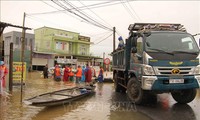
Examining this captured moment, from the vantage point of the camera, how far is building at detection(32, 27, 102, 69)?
4201 cm

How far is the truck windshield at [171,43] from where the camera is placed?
7902 millimetres

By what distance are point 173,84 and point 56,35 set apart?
132ft

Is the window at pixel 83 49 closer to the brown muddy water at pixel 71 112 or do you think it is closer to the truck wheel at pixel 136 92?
the brown muddy water at pixel 71 112

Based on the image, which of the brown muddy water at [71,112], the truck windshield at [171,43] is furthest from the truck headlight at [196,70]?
the brown muddy water at [71,112]

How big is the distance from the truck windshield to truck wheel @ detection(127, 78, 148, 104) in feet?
4.96

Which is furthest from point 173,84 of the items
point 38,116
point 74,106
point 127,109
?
point 38,116

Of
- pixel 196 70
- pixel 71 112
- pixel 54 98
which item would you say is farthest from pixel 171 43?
pixel 54 98

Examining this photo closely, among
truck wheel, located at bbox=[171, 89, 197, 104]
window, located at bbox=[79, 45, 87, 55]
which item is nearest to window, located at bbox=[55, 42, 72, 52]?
window, located at bbox=[79, 45, 87, 55]

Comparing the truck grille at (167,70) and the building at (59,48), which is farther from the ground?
the building at (59,48)

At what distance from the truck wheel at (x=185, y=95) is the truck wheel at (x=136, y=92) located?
5.04ft

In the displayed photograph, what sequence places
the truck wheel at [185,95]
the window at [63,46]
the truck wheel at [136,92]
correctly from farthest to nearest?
the window at [63,46] < the truck wheel at [185,95] < the truck wheel at [136,92]

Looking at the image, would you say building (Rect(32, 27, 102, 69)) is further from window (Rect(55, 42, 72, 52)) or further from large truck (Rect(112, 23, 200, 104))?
large truck (Rect(112, 23, 200, 104))

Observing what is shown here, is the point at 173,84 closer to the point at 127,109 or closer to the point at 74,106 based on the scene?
the point at 127,109

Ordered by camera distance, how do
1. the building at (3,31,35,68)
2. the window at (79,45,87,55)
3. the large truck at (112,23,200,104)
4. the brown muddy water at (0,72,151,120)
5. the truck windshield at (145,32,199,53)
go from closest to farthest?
the brown muddy water at (0,72,151,120) → the large truck at (112,23,200,104) → the truck windshield at (145,32,199,53) → the building at (3,31,35,68) → the window at (79,45,87,55)
